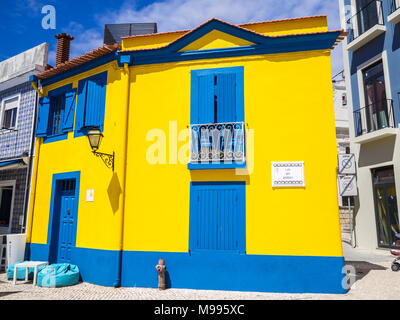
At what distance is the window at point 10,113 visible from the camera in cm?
1209

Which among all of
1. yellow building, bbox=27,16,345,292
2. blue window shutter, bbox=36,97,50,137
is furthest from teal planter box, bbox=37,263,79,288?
blue window shutter, bbox=36,97,50,137

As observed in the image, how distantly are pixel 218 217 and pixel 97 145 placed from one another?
368 cm

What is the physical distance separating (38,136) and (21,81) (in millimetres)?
3179

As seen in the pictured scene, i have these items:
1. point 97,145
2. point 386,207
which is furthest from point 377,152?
point 97,145

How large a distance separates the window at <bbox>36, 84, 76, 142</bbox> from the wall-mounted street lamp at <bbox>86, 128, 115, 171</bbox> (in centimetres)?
175

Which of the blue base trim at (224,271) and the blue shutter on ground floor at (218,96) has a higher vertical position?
the blue shutter on ground floor at (218,96)

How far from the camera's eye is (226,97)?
8.02 m

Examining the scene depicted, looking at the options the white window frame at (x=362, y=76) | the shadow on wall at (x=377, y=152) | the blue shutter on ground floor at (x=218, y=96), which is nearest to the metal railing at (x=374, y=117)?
the white window frame at (x=362, y=76)

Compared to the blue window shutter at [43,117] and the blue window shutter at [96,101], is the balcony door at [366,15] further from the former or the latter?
the blue window shutter at [43,117]

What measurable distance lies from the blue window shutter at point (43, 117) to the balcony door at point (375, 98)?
12.9 m

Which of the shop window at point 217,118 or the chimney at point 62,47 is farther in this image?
the chimney at point 62,47

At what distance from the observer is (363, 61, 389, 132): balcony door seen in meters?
12.9

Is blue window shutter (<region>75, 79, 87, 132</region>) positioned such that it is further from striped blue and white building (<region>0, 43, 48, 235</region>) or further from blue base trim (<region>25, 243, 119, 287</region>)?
blue base trim (<region>25, 243, 119, 287</region>)

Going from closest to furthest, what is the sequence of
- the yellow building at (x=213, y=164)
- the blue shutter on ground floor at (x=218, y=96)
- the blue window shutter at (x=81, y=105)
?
the yellow building at (x=213, y=164) → the blue shutter on ground floor at (x=218, y=96) → the blue window shutter at (x=81, y=105)
